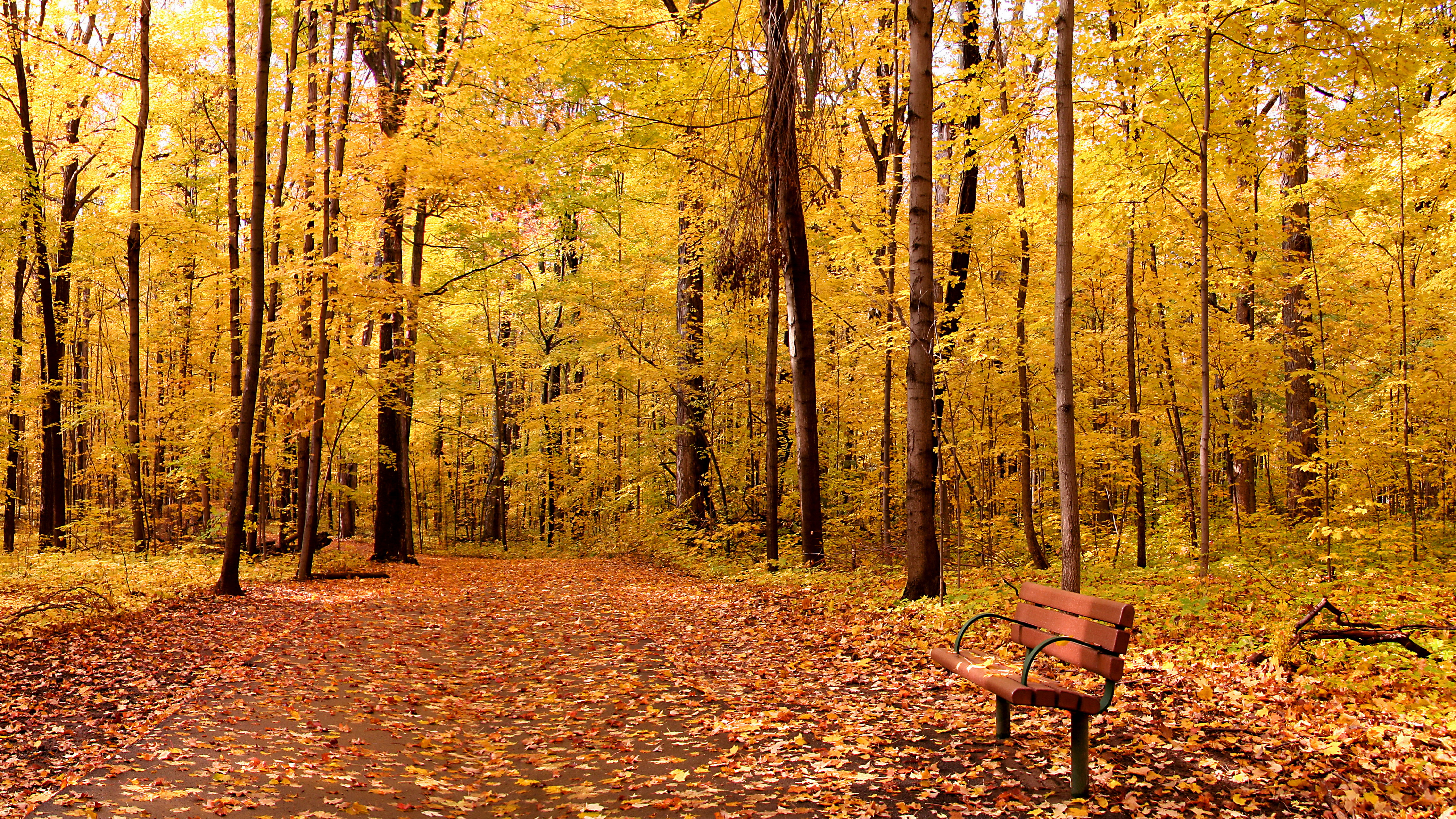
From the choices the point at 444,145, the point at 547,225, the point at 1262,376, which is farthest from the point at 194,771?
the point at 547,225

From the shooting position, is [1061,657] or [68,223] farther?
[68,223]

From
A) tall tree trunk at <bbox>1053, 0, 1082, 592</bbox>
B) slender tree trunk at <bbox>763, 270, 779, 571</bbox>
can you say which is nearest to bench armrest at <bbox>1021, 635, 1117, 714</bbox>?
tall tree trunk at <bbox>1053, 0, 1082, 592</bbox>

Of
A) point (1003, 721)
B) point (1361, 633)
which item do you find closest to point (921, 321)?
point (1361, 633)

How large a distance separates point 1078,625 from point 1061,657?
25cm

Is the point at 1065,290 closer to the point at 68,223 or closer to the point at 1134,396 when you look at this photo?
the point at 1134,396

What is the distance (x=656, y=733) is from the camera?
17.5 ft

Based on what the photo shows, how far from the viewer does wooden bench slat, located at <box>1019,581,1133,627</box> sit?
4.23m

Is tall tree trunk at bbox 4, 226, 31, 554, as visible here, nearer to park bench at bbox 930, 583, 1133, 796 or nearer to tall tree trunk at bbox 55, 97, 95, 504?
tall tree trunk at bbox 55, 97, 95, 504

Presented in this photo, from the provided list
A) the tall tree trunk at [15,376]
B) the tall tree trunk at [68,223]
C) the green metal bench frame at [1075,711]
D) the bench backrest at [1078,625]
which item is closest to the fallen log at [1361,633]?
the bench backrest at [1078,625]

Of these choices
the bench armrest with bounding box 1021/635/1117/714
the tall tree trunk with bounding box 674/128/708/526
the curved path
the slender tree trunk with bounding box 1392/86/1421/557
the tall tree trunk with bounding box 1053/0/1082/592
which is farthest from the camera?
the tall tree trunk with bounding box 674/128/708/526

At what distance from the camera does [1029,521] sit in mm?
11211

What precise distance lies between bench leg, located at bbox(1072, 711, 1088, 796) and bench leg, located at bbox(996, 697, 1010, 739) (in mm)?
716

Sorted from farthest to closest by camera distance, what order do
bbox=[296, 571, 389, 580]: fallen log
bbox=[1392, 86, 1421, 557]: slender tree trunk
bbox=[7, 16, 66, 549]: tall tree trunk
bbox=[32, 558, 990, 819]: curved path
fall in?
bbox=[7, 16, 66, 549]: tall tree trunk
bbox=[296, 571, 389, 580]: fallen log
bbox=[1392, 86, 1421, 557]: slender tree trunk
bbox=[32, 558, 990, 819]: curved path

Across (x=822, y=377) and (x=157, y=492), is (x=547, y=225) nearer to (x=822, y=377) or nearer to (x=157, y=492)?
(x=822, y=377)
